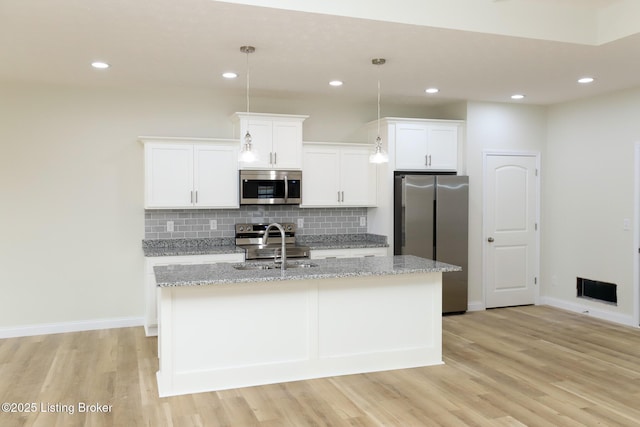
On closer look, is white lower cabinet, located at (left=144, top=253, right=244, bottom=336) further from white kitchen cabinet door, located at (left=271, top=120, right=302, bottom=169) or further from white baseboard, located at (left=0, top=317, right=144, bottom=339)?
white kitchen cabinet door, located at (left=271, top=120, right=302, bottom=169)

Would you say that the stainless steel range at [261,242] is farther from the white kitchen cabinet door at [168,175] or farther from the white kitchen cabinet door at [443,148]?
the white kitchen cabinet door at [443,148]

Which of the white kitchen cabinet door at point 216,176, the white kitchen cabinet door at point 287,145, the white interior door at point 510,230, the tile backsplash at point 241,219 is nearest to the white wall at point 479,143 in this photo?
the white interior door at point 510,230

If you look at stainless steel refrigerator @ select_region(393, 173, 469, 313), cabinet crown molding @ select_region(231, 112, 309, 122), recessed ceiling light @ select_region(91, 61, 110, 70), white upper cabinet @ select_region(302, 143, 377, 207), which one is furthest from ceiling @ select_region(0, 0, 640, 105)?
stainless steel refrigerator @ select_region(393, 173, 469, 313)

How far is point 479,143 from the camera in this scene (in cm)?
667

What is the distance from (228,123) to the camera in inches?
244

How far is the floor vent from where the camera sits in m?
6.20

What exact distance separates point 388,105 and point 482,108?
1188mm

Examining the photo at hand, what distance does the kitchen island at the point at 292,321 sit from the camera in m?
3.83

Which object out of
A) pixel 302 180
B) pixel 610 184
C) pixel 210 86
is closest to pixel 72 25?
pixel 210 86

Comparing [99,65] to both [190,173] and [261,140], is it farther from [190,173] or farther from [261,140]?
[261,140]

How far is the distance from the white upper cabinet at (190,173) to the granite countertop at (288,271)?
1.66 meters

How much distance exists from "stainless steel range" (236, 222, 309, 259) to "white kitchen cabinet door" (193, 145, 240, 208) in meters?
0.41

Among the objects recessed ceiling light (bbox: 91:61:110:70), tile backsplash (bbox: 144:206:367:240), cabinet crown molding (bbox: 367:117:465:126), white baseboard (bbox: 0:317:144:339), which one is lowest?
white baseboard (bbox: 0:317:144:339)

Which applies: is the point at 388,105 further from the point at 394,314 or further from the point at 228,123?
the point at 394,314
